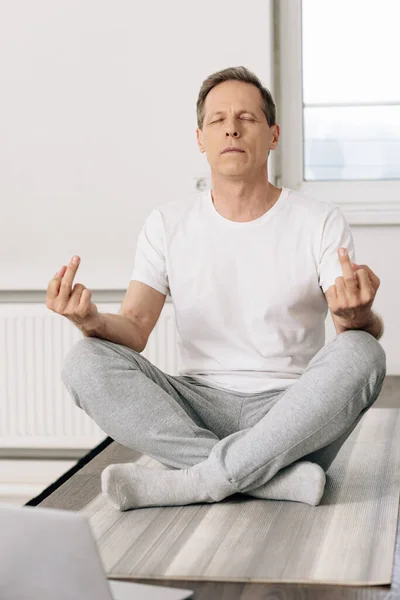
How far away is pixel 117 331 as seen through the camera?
2137mm

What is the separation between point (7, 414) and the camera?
3.46 m

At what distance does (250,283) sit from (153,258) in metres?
0.25

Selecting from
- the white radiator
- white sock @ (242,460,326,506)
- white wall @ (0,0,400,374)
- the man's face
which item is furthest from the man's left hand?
the white radiator

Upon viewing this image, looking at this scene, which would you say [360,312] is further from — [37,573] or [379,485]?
[37,573]

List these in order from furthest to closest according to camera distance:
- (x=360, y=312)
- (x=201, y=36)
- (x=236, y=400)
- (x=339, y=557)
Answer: (x=201, y=36)
(x=236, y=400)
(x=360, y=312)
(x=339, y=557)

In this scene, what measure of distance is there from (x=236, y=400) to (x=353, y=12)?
5.54 ft

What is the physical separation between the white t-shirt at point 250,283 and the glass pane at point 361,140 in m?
1.11

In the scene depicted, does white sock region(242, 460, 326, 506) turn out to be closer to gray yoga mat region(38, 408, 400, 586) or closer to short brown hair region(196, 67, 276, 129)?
gray yoga mat region(38, 408, 400, 586)

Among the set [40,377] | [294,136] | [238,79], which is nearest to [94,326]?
[238,79]

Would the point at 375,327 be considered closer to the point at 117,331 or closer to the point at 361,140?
the point at 117,331

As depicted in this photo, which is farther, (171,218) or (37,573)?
(171,218)

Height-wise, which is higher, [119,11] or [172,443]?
[119,11]

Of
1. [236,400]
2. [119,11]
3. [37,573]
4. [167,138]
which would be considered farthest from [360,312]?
[119,11]

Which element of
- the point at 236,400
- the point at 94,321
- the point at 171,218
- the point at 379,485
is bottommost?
the point at 379,485
